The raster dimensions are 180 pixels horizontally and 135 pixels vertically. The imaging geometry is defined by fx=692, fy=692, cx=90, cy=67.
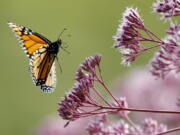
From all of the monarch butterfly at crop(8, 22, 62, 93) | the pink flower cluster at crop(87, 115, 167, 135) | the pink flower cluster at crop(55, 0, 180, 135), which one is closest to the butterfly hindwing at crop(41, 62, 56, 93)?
the monarch butterfly at crop(8, 22, 62, 93)

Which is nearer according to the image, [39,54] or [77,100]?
[77,100]

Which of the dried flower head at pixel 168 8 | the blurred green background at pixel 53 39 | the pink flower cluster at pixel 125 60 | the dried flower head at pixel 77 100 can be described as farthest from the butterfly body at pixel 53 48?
the blurred green background at pixel 53 39

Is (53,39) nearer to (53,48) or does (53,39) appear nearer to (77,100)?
(53,48)

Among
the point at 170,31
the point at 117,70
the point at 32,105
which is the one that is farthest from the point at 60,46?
the point at 32,105

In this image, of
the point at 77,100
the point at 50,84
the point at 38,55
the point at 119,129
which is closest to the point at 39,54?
the point at 38,55

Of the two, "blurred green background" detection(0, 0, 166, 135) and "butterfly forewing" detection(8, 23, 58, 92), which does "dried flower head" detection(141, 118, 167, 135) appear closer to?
"butterfly forewing" detection(8, 23, 58, 92)

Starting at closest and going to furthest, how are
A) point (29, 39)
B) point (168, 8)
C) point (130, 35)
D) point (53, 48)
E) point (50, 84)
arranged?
point (168, 8) → point (130, 35) → point (50, 84) → point (29, 39) → point (53, 48)

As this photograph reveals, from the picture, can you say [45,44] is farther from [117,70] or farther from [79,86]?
[117,70]
